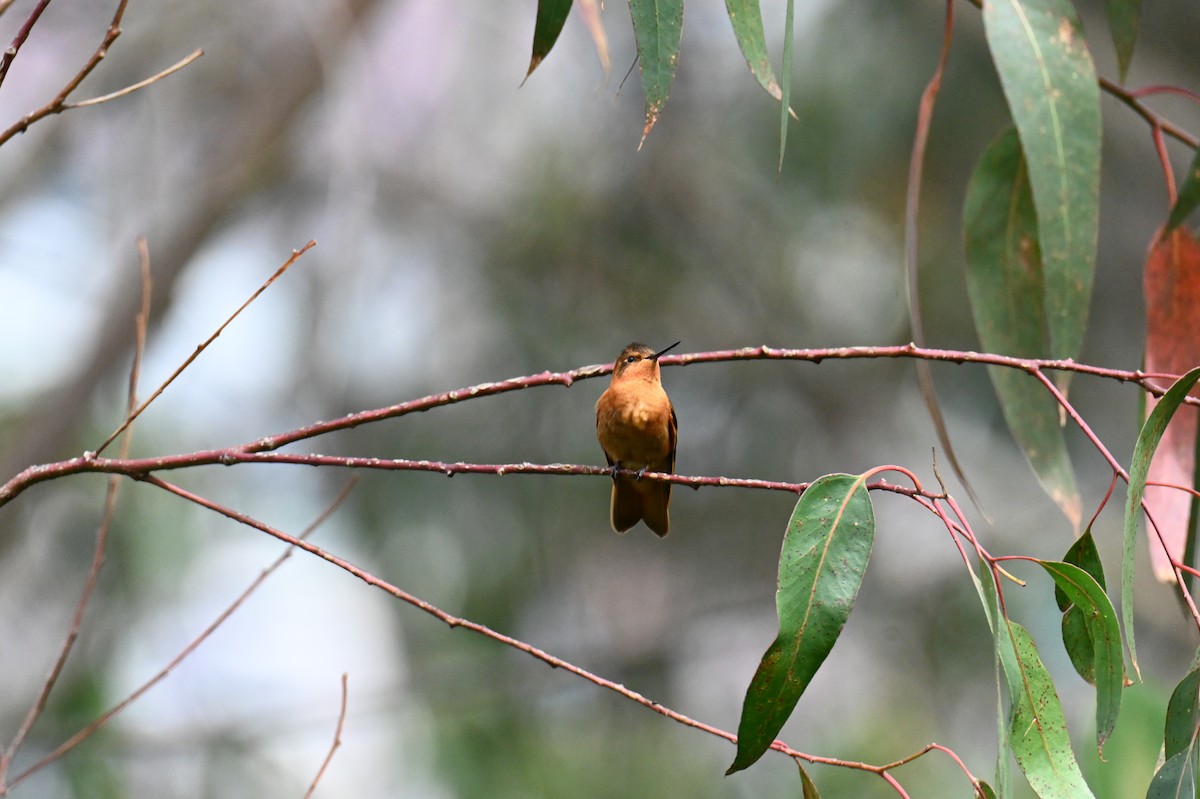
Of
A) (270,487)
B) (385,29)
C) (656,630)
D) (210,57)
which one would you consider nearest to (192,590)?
(270,487)

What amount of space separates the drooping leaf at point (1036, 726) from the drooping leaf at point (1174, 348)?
2.22 feet

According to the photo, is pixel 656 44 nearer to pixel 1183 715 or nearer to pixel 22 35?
pixel 22 35

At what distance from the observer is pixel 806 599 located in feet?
4.50

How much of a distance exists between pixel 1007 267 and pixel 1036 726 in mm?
1293

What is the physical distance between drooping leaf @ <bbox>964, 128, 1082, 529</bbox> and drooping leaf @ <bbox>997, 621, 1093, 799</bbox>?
901 millimetres

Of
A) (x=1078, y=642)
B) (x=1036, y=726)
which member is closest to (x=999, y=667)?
(x=1036, y=726)

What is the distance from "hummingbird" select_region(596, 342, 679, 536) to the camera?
2.78 m

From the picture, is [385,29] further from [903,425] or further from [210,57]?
[903,425]

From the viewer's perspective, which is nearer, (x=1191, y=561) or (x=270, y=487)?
(x=1191, y=561)

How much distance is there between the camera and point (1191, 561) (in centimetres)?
213

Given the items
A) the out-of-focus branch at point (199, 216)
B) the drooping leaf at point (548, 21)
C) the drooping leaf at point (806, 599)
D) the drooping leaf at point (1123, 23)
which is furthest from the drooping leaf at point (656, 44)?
the out-of-focus branch at point (199, 216)

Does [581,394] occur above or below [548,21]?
below

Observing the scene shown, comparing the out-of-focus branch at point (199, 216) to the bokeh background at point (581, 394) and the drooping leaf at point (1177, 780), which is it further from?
the drooping leaf at point (1177, 780)

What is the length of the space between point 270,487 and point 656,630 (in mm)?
2129
